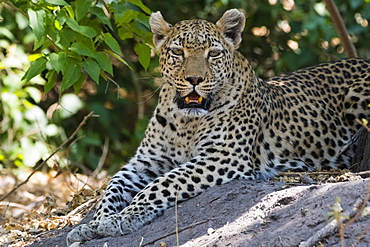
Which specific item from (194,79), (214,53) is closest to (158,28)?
(214,53)

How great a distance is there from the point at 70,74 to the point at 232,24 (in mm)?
2002

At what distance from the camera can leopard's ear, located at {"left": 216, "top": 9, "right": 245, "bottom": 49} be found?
23.9 feet

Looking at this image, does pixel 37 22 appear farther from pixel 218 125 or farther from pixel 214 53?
pixel 218 125

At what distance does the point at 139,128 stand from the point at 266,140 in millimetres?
4463

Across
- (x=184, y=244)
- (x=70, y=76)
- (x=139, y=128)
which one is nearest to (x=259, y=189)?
(x=184, y=244)

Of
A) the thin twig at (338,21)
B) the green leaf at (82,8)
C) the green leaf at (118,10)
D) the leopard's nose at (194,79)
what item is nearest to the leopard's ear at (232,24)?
the leopard's nose at (194,79)

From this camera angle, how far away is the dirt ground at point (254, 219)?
4801mm

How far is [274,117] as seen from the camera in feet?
25.7

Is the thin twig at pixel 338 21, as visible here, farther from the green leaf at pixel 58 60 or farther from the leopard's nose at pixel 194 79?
the green leaf at pixel 58 60

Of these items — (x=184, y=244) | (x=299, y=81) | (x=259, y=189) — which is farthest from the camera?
(x=299, y=81)

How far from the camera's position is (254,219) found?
5.40 meters

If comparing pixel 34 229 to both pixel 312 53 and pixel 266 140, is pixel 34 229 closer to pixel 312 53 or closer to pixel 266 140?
pixel 266 140


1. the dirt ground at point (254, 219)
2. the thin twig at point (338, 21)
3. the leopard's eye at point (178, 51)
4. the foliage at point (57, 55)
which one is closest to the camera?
the dirt ground at point (254, 219)

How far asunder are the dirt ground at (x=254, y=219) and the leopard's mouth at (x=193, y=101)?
0.94m
